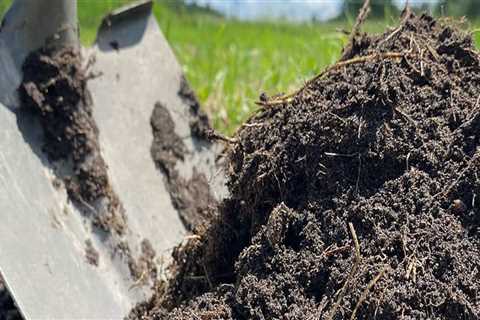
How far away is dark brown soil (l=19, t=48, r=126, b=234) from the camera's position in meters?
2.26

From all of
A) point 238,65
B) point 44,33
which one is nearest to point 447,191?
point 44,33

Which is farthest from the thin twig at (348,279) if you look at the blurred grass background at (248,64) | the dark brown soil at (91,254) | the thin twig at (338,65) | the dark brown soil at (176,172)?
the dark brown soil at (176,172)

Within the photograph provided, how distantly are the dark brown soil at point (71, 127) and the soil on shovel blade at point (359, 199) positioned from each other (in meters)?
0.60

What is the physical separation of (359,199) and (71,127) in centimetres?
110

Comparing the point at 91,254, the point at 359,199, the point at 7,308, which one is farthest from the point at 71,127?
the point at 359,199

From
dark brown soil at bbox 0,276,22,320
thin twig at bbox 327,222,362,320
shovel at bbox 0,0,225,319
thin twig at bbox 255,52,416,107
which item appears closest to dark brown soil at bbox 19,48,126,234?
shovel at bbox 0,0,225,319

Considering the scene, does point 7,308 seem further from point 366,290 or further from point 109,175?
point 366,290

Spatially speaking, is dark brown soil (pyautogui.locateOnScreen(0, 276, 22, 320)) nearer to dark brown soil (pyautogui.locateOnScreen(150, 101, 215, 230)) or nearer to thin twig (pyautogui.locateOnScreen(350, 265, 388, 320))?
dark brown soil (pyautogui.locateOnScreen(150, 101, 215, 230))

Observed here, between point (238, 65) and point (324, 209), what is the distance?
3004mm

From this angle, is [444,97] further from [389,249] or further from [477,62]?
[389,249]

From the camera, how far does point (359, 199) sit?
1.54m

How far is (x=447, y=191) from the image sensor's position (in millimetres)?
1517

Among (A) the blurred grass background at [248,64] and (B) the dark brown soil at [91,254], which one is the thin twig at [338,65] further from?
(B) the dark brown soil at [91,254]

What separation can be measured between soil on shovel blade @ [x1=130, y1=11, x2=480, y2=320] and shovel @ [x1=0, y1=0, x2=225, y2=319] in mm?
253
